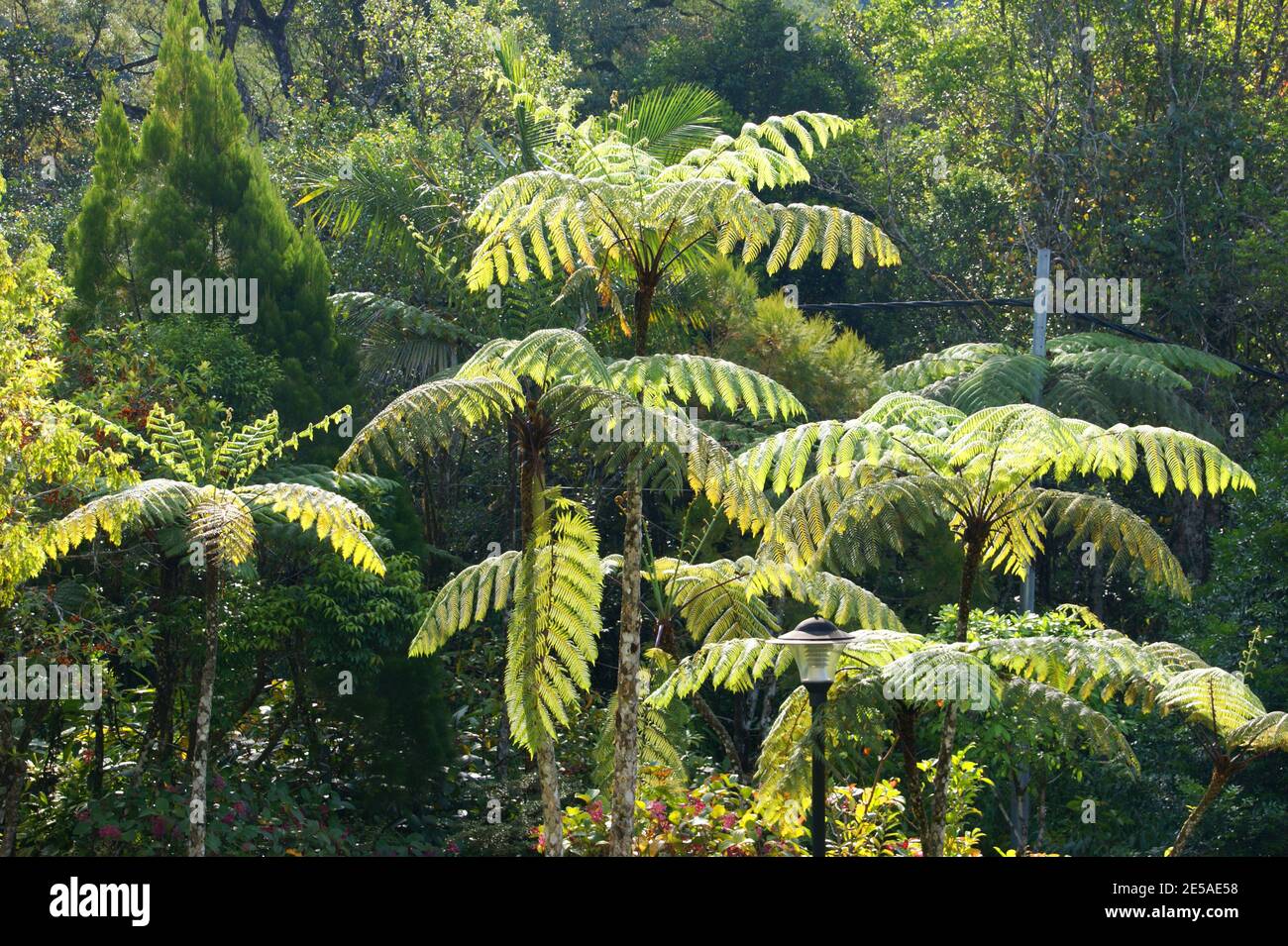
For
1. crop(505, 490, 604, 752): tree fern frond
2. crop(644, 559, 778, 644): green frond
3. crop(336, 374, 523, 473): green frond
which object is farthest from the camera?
crop(644, 559, 778, 644): green frond

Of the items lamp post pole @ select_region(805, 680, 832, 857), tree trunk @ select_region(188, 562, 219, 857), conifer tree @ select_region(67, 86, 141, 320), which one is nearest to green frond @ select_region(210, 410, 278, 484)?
tree trunk @ select_region(188, 562, 219, 857)

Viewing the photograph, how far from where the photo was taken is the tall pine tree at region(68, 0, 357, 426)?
1367 centimetres

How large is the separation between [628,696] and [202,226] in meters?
8.44

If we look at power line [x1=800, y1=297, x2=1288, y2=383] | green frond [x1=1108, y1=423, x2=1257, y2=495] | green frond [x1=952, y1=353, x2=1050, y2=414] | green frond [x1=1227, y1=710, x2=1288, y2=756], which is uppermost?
power line [x1=800, y1=297, x2=1288, y2=383]

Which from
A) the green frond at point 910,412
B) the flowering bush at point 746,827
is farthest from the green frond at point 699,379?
the flowering bush at point 746,827

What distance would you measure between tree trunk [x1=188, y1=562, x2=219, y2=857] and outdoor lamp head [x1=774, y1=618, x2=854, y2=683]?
153 inches

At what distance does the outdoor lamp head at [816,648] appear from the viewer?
714cm

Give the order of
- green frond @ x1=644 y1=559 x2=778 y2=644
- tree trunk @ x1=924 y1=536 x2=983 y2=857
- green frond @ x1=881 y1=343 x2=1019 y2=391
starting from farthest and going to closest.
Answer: green frond @ x1=881 y1=343 x2=1019 y2=391 → green frond @ x1=644 y1=559 x2=778 y2=644 → tree trunk @ x1=924 y1=536 x2=983 y2=857

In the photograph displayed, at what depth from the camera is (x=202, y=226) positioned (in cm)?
1407

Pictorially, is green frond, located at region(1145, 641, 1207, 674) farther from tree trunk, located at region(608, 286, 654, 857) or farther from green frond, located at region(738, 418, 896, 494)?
tree trunk, located at region(608, 286, 654, 857)

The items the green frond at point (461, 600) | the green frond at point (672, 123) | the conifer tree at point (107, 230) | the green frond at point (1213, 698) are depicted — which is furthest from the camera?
the conifer tree at point (107, 230)

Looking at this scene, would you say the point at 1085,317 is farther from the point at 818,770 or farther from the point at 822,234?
the point at 818,770

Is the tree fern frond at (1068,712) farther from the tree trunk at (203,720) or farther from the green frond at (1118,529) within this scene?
the tree trunk at (203,720)

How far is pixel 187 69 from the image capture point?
1430 cm
